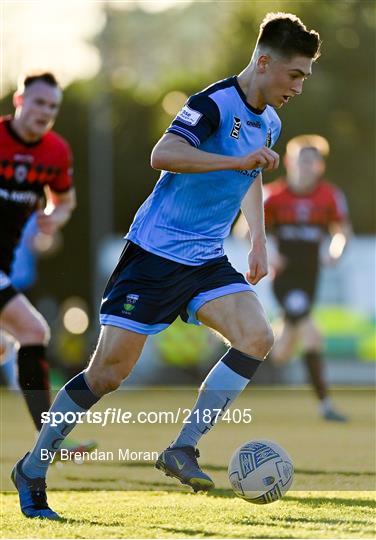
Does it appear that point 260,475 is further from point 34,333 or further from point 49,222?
point 49,222

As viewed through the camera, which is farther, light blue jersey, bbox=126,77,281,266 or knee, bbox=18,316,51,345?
knee, bbox=18,316,51,345

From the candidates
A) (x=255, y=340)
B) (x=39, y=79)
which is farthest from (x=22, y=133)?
(x=255, y=340)

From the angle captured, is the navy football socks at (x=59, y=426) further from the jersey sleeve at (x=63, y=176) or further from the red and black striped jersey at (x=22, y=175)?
the jersey sleeve at (x=63, y=176)

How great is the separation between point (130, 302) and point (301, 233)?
7185mm

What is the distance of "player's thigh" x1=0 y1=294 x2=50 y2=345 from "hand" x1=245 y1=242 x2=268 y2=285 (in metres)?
1.64

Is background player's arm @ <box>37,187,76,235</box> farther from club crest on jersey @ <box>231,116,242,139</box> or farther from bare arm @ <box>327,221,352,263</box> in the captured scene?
bare arm @ <box>327,221,352,263</box>

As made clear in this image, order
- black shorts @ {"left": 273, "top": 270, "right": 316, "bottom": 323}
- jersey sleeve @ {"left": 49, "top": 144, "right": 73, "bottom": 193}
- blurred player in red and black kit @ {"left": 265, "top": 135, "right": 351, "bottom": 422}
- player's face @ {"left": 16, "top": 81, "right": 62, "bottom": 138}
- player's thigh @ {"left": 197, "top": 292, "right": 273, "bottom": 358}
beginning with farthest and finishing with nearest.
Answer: black shorts @ {"left": 273, "top": 270, "right": 316, "bottom": 323}
blurred player in red and black kit @ {"left": 265, "top": 135, "right": 351, "bottom": 422}
jersey sleeve @ {"left": 49, "top": 144, "right": 73, "bottom": 193}
player's face @ {"left": 16, "top": 81, "right": 62, "bottom": 138}
player's thigh @ {"left": 197, "top": 292, "right": 273, "bottom": 358}

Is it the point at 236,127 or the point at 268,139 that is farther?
the point at 268,139

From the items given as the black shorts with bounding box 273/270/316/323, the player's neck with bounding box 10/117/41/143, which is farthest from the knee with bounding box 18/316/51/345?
the black shorts with bounding box 273/270/316/323

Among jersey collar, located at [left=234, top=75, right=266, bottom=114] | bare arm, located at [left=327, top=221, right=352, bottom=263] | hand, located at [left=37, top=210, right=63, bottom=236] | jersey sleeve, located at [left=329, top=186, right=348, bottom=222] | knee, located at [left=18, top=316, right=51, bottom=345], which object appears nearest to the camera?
jersey collar, located at [left=234, top=75, right=266, bottom=114]

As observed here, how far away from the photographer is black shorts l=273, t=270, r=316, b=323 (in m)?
13.2

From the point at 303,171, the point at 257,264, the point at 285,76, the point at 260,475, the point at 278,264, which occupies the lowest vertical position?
the point at 278,264

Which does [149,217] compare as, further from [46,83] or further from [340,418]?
[340,418]

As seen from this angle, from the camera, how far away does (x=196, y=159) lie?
19.6 ft
